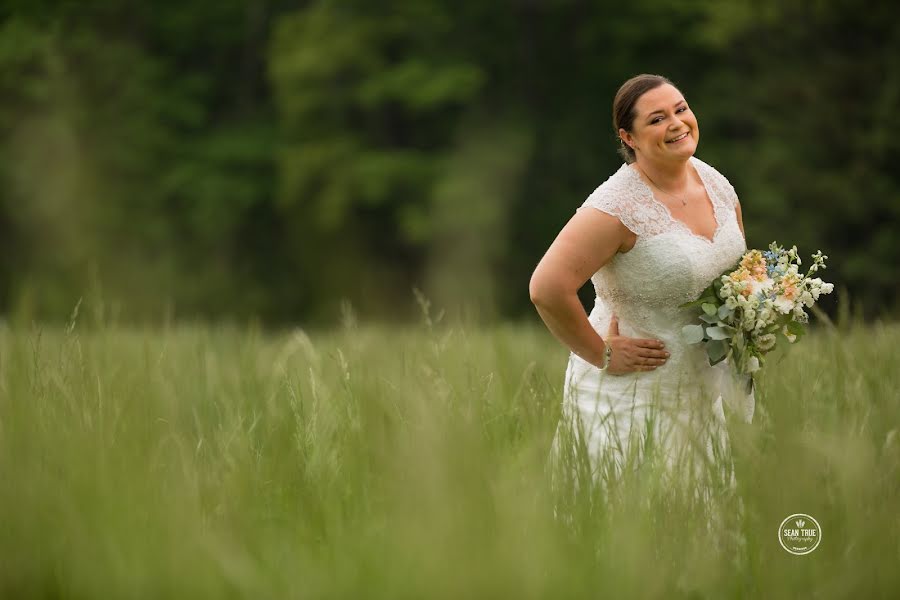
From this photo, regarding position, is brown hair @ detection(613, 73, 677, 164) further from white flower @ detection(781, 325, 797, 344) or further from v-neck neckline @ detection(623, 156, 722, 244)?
white flower @ detection(781, 325, 797, 344)

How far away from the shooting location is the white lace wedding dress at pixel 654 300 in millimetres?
3359

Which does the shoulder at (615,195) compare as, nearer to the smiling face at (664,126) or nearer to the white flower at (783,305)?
the smiling face at (664,126)

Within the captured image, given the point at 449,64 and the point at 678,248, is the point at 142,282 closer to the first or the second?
the point at 449,64

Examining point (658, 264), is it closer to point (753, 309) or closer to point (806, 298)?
point (753, 309)

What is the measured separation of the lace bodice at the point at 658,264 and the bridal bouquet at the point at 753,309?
0.23 ft

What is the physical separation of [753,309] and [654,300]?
307 millimetres

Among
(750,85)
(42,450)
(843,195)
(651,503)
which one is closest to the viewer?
(651,503)

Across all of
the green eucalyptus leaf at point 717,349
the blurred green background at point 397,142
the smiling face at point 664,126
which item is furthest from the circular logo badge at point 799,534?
the blurred green background at point 397,142

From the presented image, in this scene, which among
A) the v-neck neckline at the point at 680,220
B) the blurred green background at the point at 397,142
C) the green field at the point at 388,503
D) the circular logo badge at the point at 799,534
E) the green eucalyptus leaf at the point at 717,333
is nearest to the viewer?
the green field at the point at 388,503

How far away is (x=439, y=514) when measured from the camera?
2082 mm

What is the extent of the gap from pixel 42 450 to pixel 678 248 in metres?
1.88

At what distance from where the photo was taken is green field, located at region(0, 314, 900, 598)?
83.6 inches

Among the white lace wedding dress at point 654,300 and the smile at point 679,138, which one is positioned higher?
the smile at point 679,138

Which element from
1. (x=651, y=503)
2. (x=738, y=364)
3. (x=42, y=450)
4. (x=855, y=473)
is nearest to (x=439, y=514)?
(x=651, y=503)
